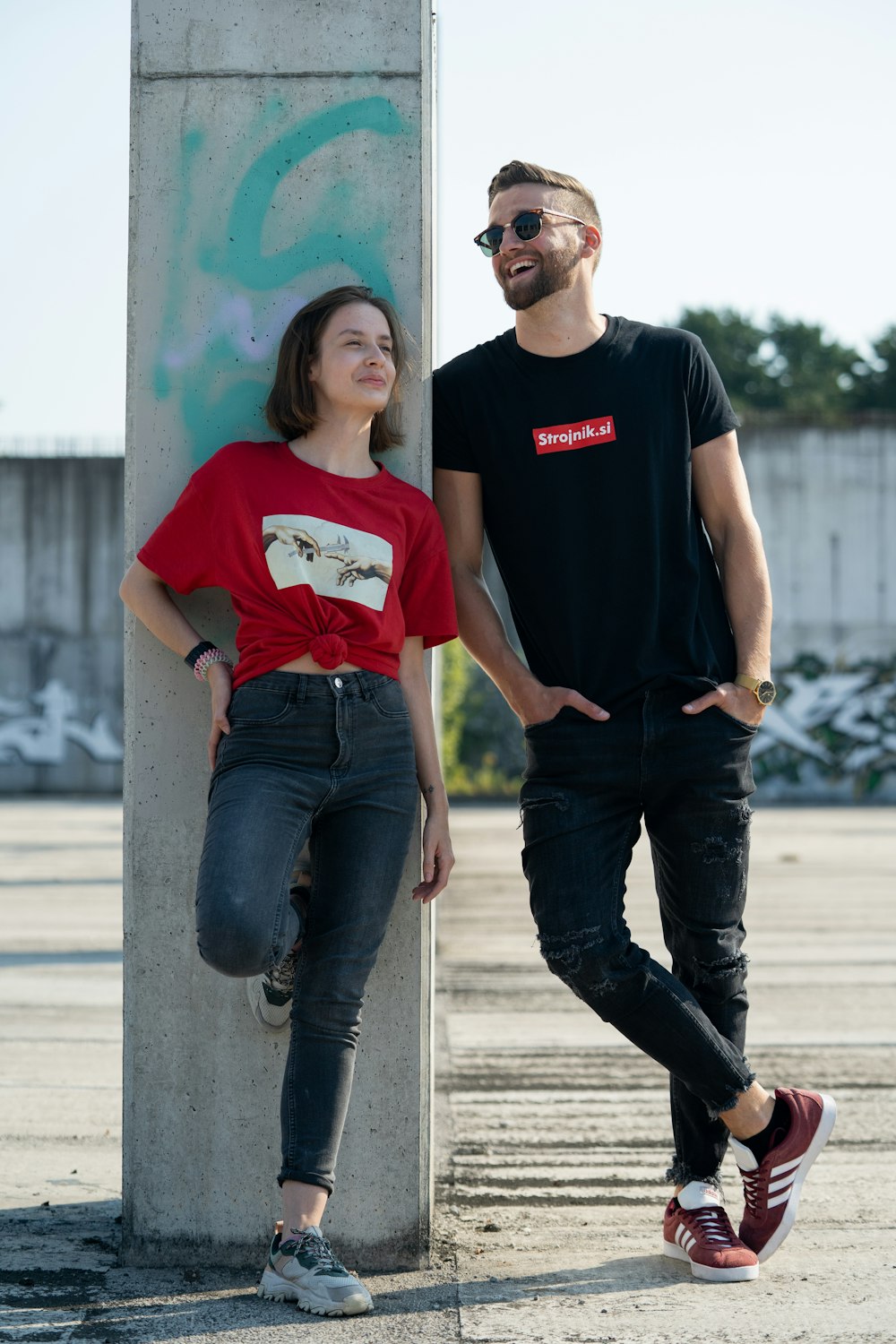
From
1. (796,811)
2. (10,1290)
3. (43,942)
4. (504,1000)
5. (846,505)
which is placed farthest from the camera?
(846,505)

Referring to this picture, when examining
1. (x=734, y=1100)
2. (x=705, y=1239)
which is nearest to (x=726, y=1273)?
(x=705, y=1239)

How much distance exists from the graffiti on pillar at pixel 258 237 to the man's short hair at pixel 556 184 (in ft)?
0.82

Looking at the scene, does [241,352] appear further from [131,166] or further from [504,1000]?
[504,1000]

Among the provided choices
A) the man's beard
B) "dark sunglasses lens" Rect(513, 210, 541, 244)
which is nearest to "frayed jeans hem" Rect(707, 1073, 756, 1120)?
the man's beard

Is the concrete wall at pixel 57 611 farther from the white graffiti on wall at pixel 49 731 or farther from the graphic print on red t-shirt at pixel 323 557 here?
the graphic print on red t-shirt at pixel 323 557

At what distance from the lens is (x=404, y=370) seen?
342 centimetres

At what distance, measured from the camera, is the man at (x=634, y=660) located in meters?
3.23

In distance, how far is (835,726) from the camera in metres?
31.6

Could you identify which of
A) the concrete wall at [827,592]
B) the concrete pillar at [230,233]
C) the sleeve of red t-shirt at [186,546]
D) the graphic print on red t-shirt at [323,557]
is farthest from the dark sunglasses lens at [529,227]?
the concrete wall at [827,592]

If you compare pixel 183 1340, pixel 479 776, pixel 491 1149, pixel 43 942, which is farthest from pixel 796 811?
pixel 183 1340

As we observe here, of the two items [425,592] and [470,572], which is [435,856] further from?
[470,572]

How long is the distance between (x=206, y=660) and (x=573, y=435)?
0.98 m

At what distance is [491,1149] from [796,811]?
2267cm

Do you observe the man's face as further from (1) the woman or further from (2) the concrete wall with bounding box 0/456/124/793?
(2) the concrete wall with bounding box 0/456/124/793
